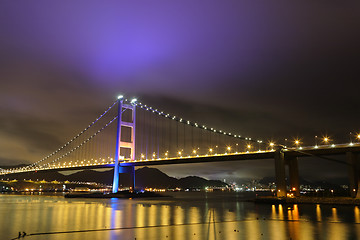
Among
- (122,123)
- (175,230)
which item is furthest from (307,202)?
(122,123)

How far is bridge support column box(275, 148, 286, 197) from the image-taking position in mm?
42938

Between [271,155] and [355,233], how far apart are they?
32.6m

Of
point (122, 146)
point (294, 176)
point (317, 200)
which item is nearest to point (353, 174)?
point (317, 200)

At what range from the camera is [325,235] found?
1481 centimetres

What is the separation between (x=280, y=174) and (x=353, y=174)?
8.71 m

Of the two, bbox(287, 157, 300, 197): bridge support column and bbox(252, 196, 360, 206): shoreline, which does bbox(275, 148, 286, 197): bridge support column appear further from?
bbox(287, 157, 300, 197): bridge support column

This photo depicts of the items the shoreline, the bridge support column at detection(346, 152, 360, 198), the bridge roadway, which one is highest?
the bridge roadway

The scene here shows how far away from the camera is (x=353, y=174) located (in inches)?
1533

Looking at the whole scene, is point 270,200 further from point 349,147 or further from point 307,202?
point 349,147

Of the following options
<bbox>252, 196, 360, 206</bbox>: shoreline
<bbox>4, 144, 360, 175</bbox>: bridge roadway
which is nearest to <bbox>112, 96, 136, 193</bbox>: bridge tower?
<bbox>4, 144, 360, 175</bbox>: bridge roadway

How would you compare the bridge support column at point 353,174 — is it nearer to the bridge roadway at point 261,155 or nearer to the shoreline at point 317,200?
the bridge roadway at point 261,155

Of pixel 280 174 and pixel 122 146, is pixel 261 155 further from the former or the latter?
pixel 122 146

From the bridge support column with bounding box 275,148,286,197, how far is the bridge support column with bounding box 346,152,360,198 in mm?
8060

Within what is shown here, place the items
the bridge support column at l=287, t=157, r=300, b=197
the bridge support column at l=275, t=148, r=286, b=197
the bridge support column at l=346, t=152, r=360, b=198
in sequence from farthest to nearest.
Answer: the bridge support column at l=287, t=157, r=300, b=197
the bridge support column at l=275, t=148, r=286, b=197
the bridge support column at l=346, t=152, r=360, b=198
